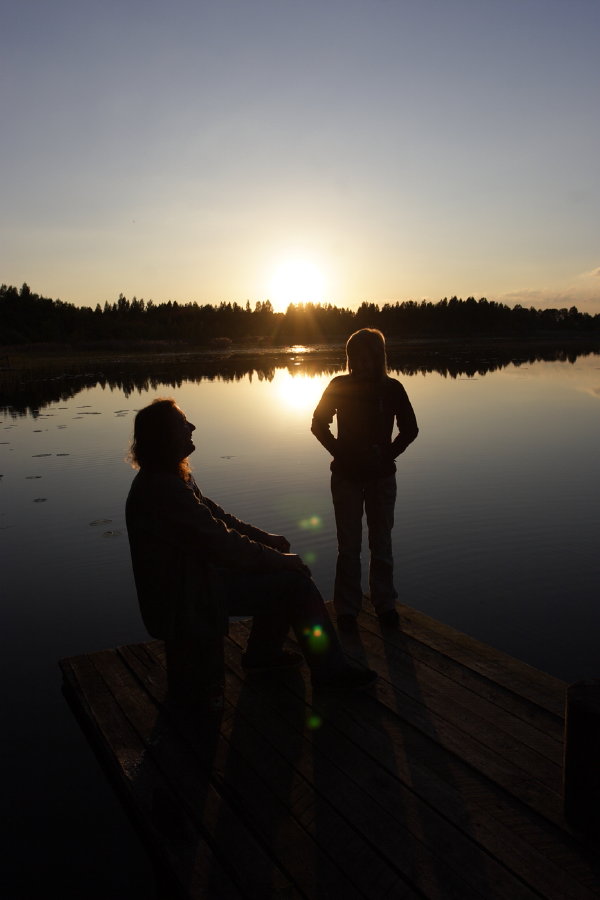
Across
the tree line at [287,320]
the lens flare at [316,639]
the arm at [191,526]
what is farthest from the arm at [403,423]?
the tree line at [287,320]

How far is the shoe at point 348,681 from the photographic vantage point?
12.0 feet

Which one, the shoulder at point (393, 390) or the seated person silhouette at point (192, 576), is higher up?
the shoulder at point (393, 390)

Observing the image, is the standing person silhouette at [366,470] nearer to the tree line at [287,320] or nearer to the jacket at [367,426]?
the jacket at [367,426]

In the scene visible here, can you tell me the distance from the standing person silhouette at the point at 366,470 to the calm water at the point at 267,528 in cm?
144

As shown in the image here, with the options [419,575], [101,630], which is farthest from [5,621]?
[419,575]

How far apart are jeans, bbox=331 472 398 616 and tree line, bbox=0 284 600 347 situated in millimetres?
84916

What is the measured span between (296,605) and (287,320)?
12325 centimetres

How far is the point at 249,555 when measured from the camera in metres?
3.47

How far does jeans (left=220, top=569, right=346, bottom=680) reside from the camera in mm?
3607

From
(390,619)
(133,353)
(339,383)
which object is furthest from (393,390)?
(133,353)

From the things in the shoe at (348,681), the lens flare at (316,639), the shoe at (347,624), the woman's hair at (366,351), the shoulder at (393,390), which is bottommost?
the shoe at (347,624)

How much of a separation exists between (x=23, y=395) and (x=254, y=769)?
27.2 m

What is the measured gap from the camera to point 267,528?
8383 millimetres

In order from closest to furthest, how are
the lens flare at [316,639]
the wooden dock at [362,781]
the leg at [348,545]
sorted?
1. the wooden dock at [362,781]
2. the lens flare at [316,639]
3. the leg at [348,545]
